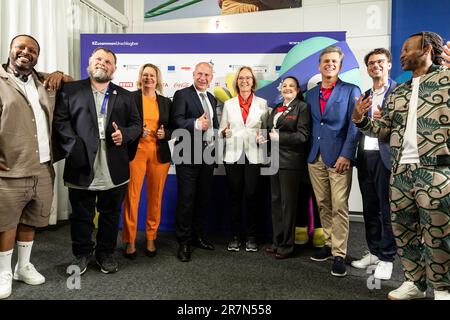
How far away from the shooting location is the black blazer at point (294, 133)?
276 centimetres

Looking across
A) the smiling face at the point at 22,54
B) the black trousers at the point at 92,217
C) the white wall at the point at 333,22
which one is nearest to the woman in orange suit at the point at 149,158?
the black trousers at the point at 92,217

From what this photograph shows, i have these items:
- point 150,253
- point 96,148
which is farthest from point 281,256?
point 96,148

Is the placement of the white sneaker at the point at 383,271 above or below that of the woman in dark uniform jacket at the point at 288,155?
below

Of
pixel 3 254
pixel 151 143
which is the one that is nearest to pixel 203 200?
pixel 151 143

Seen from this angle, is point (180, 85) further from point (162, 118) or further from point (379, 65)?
point (379, 65)

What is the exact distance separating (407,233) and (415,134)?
59cm

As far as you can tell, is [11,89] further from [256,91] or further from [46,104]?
[256,91]

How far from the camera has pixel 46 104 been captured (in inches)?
92.2

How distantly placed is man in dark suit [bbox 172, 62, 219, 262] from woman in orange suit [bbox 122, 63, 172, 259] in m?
0.12

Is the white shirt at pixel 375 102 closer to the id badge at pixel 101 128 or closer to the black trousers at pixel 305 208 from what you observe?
the black trousers at pixel 305 208

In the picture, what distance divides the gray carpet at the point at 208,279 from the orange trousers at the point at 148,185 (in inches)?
10.3

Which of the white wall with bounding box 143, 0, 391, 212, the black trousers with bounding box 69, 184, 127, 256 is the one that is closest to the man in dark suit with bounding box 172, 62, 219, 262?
the black trousers with bounding box 69, 184, 127, 256

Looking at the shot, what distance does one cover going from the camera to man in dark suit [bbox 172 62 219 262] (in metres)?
2.86

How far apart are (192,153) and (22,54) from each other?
4.45ft
